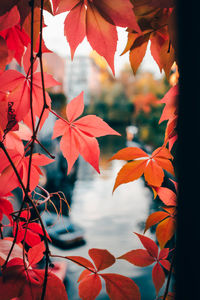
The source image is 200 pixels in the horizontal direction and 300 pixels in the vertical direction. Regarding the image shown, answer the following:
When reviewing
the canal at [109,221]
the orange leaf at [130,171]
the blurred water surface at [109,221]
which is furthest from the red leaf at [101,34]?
the blurred water surface at [109,221]

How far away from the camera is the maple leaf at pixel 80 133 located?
238 mm

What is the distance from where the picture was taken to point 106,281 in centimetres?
21

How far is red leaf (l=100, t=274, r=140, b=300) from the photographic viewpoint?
201 mm

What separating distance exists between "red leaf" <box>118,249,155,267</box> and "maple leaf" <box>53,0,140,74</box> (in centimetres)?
18

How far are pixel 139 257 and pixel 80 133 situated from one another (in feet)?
0.46

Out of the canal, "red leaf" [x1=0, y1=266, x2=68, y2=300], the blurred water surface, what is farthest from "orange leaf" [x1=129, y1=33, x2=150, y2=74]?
the blurred water surface

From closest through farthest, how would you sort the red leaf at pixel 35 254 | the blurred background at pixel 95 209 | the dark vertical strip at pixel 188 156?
the dark vertical strip at pixel 188 156 < the red leaf at pixel 35 254 < the blurred background at pixel 95 209

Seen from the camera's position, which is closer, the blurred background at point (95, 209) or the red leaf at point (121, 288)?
the red leaf at point (121, 288)

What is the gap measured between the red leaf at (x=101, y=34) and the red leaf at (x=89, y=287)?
187 mm

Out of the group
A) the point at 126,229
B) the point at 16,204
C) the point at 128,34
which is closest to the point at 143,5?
the point at 128,34

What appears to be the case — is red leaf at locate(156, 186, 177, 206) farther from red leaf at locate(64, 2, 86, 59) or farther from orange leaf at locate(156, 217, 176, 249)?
red leaf at locate(64, 2, 86, 59)

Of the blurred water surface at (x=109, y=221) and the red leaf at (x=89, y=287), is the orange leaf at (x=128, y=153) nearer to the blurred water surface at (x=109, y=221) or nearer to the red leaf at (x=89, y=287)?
the red leaf at (x=89, y=287)

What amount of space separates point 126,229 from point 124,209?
0.62 meters

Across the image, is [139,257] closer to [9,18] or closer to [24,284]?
[24,284]
